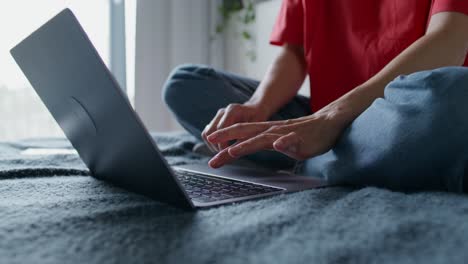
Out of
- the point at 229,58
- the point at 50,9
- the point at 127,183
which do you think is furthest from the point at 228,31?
the point at 127,183

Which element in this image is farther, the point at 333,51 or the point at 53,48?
the point at 333,51

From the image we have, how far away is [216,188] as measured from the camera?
663mm

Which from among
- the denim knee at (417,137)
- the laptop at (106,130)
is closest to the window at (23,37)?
the laptop at (106,130)

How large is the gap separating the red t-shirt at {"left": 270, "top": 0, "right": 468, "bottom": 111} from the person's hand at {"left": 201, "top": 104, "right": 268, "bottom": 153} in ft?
0.68

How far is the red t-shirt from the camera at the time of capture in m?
1.01

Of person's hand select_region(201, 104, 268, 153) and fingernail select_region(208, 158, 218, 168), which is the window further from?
fingernail select_region(208, 158, 218, 168)

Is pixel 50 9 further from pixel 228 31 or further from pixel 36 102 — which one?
pixel 228 31

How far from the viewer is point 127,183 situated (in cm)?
65

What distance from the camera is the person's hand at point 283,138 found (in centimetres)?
67

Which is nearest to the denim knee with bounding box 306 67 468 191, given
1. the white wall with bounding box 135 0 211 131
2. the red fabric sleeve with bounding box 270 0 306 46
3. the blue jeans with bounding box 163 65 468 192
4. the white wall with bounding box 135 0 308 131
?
the blue jeans with bounding box 163 65 468 192

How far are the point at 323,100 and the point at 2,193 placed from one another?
73 centimetres

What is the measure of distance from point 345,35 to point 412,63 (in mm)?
380

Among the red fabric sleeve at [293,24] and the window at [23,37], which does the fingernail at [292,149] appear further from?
the window at [23,37]

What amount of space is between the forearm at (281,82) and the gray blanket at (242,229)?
42cm
